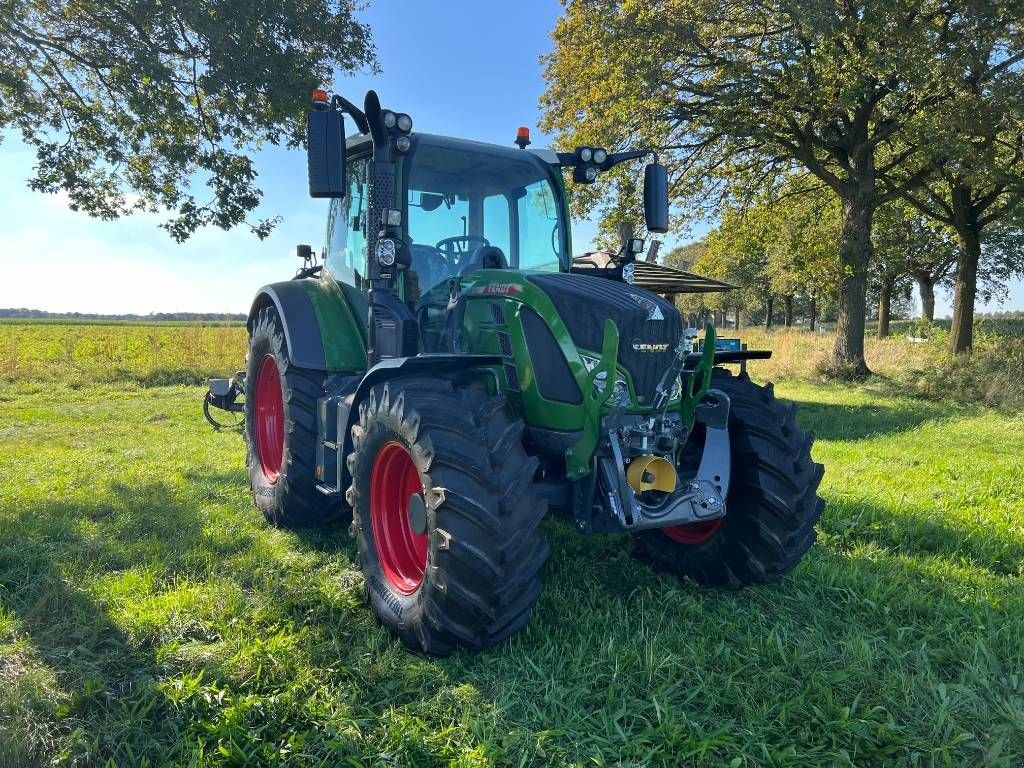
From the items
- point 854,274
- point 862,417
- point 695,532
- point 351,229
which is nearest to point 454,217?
point 351,229

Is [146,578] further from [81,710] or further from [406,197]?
[406,197]

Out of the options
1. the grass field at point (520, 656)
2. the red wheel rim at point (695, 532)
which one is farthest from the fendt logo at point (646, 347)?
the grass field at point (520, 656)

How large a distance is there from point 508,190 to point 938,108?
962 cm

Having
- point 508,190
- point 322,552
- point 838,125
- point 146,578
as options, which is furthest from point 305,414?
point 838,125

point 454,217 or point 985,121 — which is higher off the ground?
point 985,121

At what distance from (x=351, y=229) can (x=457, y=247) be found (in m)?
0.86

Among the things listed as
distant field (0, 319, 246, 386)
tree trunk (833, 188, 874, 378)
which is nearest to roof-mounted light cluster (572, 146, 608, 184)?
tree trunk (833, 188, 874, 378)

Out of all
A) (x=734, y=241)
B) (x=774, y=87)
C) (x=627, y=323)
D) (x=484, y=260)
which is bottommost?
(x=627, y=323)

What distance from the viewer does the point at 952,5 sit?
1059 cm

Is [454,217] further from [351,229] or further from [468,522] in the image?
[468,522]

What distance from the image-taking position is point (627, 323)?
10.6 ft

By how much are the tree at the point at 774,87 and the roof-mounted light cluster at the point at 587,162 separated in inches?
301

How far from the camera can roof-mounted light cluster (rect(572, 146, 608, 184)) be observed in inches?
173

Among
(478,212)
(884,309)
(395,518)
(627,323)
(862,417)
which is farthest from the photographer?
(884,309)
